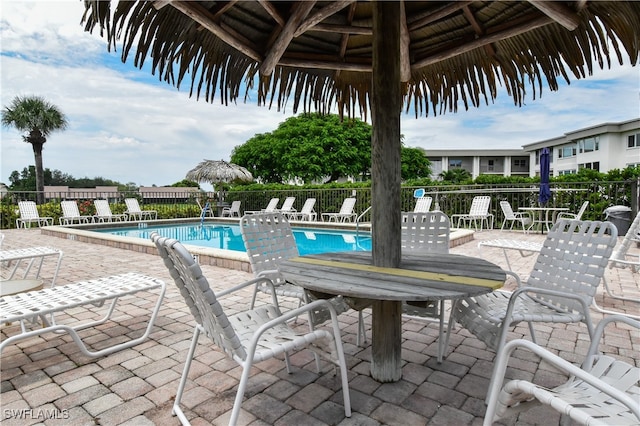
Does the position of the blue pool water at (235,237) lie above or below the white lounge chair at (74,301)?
below

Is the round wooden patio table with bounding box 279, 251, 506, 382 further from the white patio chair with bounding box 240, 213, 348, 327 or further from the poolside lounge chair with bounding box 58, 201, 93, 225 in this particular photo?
the poolside lounge chair with bounding box 58, 201, 93, 225

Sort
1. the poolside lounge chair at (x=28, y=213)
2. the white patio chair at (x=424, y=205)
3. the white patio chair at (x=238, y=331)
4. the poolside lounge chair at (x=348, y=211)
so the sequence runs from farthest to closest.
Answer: the poolside lounge chair at (x=348, y=211)
the poolside lounge chair at (x=28, y=213)
the white patio chair at (x=424, y=205)
the white patio chair at (x=238, y=331)

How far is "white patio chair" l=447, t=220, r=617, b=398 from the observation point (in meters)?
1.96

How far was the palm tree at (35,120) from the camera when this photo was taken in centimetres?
2108

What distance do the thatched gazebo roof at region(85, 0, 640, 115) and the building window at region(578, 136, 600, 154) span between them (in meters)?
30.8

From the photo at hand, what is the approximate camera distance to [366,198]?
41.1ft

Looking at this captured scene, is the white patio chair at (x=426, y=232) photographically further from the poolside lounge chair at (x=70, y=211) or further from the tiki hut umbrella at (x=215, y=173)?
the tiki hut umbrella at (x=215, y=173)

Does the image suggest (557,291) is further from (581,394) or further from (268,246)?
(268,246)

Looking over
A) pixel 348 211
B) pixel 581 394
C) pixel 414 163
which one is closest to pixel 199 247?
pixel 581 394

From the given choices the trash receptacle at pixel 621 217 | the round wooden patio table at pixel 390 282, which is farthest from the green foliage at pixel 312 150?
the round wooden patio table at pixel 390 282

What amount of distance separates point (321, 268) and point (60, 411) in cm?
156

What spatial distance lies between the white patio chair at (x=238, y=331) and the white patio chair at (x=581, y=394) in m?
0.74

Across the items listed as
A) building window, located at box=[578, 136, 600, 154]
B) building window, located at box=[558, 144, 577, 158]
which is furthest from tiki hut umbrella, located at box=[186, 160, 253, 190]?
building window, located at box=[558, 144, 577, 158]

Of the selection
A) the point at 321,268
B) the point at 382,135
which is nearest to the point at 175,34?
the point at 382,135
